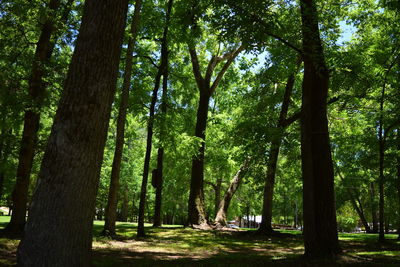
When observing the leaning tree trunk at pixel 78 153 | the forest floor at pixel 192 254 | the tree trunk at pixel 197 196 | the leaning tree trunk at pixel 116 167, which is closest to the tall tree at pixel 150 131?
the forest floor at pixel 192 254

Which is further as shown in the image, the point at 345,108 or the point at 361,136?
the point at 345,108

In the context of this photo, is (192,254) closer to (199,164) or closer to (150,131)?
(150,131)

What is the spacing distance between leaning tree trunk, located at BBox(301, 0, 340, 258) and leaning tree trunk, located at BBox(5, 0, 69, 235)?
8.42 m

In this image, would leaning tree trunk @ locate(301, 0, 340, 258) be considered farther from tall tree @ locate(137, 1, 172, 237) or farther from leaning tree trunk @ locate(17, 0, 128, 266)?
tall tree @ locate(137, 1, 172, 237)

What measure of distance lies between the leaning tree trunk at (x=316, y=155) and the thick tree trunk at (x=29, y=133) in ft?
27.6

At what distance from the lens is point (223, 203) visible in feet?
71.5

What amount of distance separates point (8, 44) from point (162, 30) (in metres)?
6.91

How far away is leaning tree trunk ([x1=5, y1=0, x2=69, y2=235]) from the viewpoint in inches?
456

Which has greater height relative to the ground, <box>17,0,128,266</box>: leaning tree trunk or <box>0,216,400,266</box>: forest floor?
<box>17,0,128,266</box>: leaning tree trunk

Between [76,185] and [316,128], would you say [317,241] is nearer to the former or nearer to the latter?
[316,128]

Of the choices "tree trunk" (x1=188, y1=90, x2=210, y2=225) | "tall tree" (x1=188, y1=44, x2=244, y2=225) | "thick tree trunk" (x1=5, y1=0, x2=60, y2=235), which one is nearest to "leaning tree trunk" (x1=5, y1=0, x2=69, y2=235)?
"thick tree trunk" (x1=5, y1=0, x2=60, y2=235)

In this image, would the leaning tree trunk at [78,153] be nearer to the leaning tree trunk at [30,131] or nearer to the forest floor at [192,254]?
the forest floor at [192,254]

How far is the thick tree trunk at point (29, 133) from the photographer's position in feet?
38.0

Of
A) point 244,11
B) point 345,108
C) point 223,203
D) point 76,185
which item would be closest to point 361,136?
point 345,108
